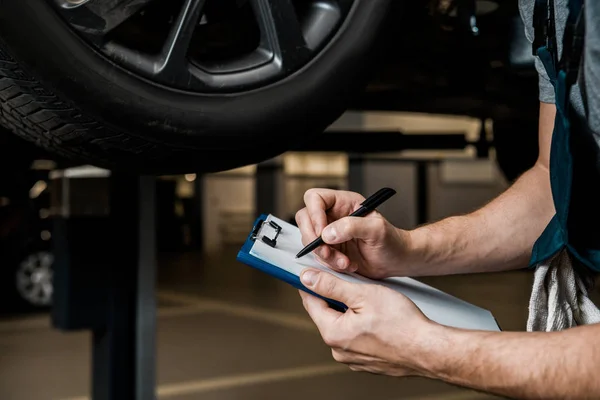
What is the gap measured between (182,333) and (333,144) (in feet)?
6.07

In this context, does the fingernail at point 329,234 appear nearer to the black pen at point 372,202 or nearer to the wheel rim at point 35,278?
the black pen at point 372,202

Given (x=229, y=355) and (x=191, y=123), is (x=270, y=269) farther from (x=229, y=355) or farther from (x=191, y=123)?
(x=229, y=355)

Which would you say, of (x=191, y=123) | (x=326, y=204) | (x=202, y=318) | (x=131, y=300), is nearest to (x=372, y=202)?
(x=326, y=204)

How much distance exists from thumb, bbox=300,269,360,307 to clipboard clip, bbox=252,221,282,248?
0.30 ft

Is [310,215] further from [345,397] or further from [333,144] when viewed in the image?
[345,397]

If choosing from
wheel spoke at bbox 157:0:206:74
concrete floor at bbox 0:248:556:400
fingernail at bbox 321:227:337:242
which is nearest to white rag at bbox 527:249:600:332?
fingernail at bbox 321:227:337:242

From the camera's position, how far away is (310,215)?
97cm

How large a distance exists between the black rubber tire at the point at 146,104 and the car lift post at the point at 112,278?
2.00 ft

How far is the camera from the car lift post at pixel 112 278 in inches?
68.2

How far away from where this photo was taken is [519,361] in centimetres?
74

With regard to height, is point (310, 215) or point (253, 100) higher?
point (253, 100)

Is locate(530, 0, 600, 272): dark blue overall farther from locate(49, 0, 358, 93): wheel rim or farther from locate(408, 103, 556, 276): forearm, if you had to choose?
locate(49, 0, 358, 93): wheel rim

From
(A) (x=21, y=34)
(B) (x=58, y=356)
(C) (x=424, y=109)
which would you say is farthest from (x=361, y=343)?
(B) (x=58, y=356)

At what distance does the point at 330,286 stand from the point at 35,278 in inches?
141
